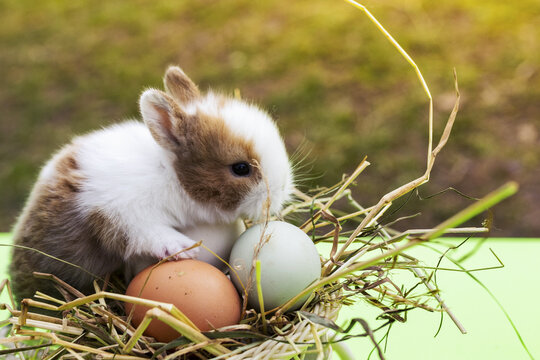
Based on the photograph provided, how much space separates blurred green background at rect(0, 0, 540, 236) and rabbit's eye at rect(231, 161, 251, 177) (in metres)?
1.50

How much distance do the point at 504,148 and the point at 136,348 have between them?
8.32 ft

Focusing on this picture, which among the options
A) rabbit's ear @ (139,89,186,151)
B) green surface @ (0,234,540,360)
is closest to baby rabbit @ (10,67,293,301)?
rabbit's ear @ (139,89,186,151)

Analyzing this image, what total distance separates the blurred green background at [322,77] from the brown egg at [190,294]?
1636 millimetres

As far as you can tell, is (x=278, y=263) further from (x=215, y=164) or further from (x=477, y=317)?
(x=477, y=317)

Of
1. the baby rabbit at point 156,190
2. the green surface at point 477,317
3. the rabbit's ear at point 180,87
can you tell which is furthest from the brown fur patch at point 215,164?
the green surface at point 477,317

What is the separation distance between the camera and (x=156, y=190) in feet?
3.89

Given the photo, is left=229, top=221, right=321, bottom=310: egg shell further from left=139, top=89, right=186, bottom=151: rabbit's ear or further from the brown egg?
left=139, top=89, right=186, bottom=151: rabbit's ear

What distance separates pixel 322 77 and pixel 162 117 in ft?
7.90

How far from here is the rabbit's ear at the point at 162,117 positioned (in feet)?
3.79

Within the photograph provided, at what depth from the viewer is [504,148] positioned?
3.04 metres

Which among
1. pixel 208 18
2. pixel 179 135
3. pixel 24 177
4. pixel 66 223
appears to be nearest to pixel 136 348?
pixel 66 223

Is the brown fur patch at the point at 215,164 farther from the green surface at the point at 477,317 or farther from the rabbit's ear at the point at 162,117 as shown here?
the green surface at the point at 477,317

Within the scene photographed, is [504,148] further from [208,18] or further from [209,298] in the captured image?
[209,298]

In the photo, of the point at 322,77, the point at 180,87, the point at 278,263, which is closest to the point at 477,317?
the point at 278,263
